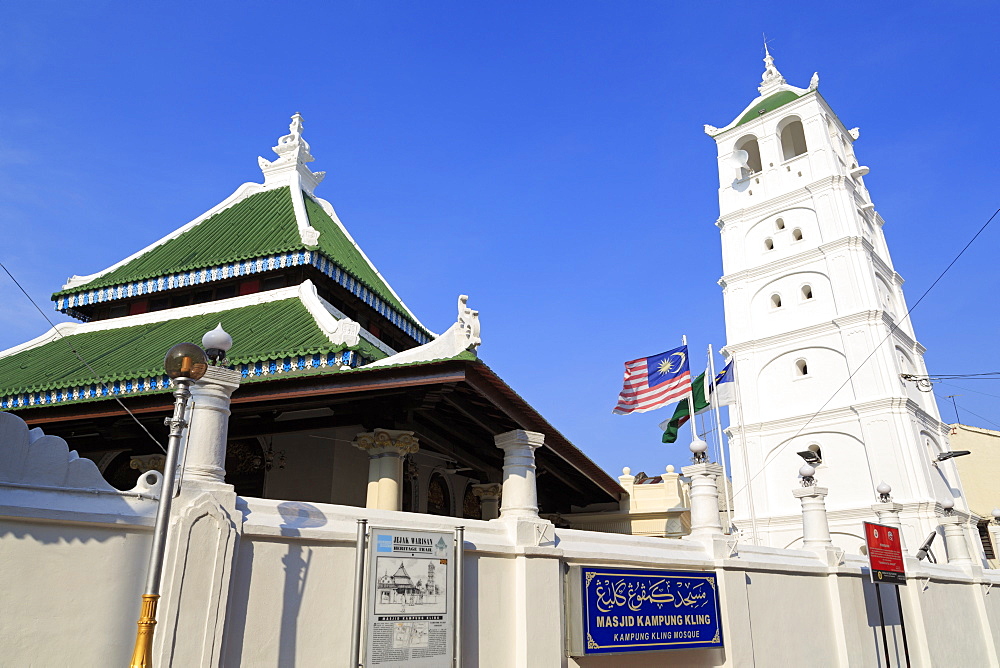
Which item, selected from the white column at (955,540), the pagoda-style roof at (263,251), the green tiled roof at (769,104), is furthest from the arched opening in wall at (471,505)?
the green tiled roof at (769,104)

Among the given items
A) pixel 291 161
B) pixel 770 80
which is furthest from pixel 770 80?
pixel 291 161

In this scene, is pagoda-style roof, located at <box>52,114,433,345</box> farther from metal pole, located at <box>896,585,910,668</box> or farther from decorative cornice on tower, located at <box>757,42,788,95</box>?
decorative cornice on tower, located at <box>757,42,788,95</box>

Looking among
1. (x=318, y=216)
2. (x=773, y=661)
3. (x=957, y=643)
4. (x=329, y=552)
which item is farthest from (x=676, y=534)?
(x=329, y=552)

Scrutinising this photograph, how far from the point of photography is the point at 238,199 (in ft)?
66.6

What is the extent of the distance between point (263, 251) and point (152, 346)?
3.20 metres

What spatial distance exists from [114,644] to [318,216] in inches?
589

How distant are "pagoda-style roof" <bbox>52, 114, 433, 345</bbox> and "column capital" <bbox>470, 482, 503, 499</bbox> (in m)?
4.36

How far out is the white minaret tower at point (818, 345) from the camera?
2898cm

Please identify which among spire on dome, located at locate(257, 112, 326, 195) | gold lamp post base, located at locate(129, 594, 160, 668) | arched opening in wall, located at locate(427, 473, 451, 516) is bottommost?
gold lamp post base, located at locate(129, 594, 160, 668)

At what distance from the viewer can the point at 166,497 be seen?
17.7 ft

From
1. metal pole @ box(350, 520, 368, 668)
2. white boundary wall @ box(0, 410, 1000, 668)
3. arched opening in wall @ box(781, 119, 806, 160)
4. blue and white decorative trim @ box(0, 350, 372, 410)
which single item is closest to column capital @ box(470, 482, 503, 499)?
white boundary wall @ box(0, 410, 1000, 668)

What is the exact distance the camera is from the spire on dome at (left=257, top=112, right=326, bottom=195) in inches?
801

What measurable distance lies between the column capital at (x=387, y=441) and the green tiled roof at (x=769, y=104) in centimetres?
3405

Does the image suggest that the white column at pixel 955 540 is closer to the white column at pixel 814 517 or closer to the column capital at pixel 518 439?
the white column at pixel 814 517
